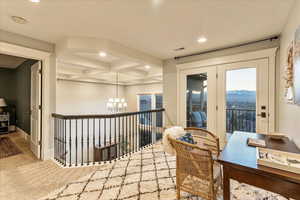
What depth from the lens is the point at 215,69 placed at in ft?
11.5

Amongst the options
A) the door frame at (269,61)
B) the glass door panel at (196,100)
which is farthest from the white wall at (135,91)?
the door frame at (269,61)

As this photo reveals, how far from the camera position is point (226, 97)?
11.1 feet

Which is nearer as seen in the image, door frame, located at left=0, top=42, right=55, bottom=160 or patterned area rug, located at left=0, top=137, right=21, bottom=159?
door frame, located at left=0, top=42, right=55, bottom=160

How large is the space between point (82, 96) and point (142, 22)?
5.83 m

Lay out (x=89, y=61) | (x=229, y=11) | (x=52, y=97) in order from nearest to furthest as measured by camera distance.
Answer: (x=229, y=11), (x=52, y=97), (x=89, y=61)

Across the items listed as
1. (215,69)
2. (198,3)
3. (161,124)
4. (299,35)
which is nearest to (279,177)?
(299,35)

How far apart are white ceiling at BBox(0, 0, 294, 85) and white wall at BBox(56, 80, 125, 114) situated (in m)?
3.88

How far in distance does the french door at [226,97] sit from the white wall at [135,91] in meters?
3.46

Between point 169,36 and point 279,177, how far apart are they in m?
2.56

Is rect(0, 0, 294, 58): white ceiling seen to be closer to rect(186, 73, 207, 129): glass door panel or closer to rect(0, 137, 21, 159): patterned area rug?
rect(186, 73, 207, 129): glass door panel

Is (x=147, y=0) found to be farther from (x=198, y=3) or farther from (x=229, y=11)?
(x=229, y=11)

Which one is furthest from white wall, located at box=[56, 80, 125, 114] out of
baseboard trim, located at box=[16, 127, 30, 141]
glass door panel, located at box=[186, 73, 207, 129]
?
glass door panel, located at box=[186, 73, 207, 129]

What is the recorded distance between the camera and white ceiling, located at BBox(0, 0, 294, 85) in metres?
1.87

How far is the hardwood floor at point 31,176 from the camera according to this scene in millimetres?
1959
